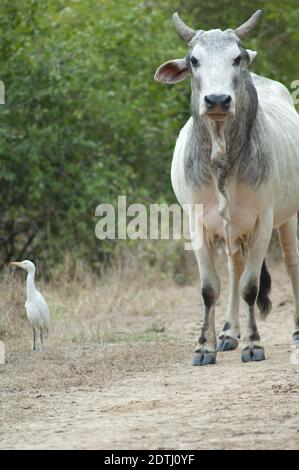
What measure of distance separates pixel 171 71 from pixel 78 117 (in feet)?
15.2

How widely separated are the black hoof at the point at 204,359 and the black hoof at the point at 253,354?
203mm

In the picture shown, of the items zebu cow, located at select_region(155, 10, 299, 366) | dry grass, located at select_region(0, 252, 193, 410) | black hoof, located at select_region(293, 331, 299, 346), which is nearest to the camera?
zebu cow, located at select_region(155, 10, 299, 366)

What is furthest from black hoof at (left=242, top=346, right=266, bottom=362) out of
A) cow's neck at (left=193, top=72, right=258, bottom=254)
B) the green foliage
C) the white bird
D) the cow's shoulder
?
the green foliage

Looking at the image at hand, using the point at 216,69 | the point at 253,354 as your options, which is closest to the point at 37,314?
the point at 253,354

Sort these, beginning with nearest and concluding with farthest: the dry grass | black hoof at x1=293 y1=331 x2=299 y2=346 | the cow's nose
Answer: the cow's nose, the dry grass, black hoof at x1=293 y1=331 x2=299 y2=346

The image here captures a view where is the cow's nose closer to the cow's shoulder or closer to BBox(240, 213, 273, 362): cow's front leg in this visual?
BBox(240, 213, 273, 362): cow's front leg

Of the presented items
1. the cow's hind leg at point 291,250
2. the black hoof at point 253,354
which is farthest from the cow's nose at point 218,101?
the cow's hind leg at point 291,250

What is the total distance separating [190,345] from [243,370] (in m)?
1.52

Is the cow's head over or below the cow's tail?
over

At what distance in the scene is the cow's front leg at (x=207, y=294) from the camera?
7129 mm

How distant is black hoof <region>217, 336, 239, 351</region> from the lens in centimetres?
Result: 794

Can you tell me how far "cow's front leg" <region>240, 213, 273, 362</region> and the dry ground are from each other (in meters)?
0.13

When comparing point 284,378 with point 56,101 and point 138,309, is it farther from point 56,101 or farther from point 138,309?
point 56,101

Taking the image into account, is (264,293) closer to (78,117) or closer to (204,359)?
(204,359)
